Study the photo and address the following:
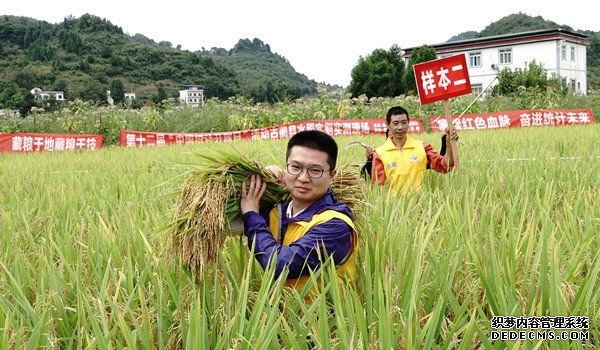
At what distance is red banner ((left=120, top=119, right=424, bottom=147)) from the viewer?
1232cm

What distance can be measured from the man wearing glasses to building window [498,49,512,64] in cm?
3377

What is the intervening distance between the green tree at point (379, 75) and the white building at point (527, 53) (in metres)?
2.04

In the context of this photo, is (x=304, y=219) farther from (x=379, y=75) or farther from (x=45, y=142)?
(x=379, y=75)

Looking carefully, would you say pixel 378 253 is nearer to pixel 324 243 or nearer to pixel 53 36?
pixel 324 243

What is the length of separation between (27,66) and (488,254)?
128ft

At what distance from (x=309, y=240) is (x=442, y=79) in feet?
7.16

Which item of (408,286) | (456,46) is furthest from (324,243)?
(456,46)

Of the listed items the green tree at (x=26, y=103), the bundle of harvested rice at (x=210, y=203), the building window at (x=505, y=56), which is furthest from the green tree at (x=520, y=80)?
the bundle of harvested rice at (x=210, y=203)

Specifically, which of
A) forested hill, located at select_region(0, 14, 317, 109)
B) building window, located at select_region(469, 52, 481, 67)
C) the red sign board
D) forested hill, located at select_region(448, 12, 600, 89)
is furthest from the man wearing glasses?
forested hill, located at select_region(448, 12, 600, 89)

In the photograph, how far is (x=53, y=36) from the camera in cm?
4388

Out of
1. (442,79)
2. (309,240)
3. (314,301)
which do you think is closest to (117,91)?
(442,79)

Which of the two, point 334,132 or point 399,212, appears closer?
point 399,212

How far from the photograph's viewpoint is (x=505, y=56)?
108 ft

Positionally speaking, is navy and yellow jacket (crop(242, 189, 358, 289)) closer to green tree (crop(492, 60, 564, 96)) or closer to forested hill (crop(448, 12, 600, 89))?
green tree (crop(492, 60, 564, 96))
